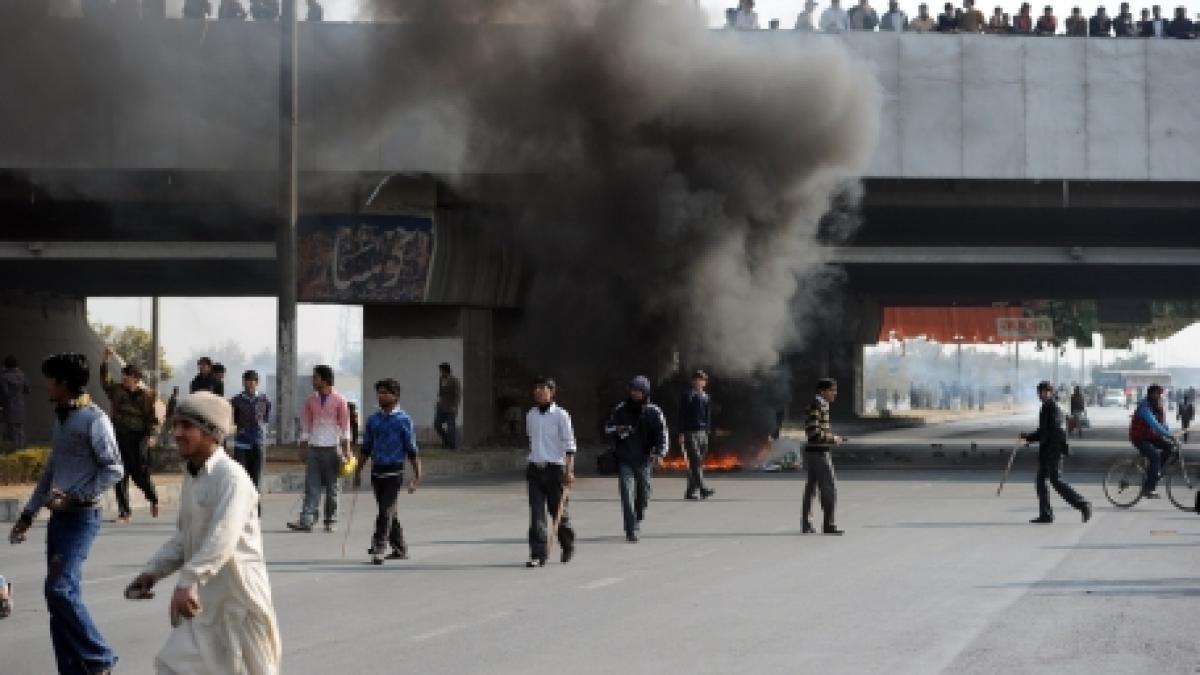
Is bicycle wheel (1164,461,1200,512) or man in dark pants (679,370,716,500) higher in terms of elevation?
man in dark pants (679,370,716,500)

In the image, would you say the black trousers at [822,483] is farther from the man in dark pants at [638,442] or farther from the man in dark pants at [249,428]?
the man in dark pants at [249,428]

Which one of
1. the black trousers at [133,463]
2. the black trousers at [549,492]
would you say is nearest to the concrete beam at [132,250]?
the black trousers at [133,463]

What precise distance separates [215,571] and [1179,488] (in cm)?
1803

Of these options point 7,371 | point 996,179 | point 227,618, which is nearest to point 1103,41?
point 996,179

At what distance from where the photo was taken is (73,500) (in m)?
7.87

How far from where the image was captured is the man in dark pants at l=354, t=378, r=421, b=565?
1417cm

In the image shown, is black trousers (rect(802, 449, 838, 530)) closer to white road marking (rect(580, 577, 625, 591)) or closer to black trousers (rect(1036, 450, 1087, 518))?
black trousers (rect(1036, 450, 1087, 518))

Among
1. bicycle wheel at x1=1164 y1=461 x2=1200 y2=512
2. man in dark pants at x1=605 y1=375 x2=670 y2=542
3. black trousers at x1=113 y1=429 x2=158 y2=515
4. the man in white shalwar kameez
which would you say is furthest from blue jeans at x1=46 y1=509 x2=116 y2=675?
bicycle wheel at x1=1164 y1=461 x2=1200 y2=512

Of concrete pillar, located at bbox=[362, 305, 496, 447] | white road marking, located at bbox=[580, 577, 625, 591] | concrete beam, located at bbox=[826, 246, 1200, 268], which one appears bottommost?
white road marking, located at bbox=[580, 577, 625, 591]

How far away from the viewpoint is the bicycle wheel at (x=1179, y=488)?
2089 cm

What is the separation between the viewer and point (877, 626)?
10094 mm

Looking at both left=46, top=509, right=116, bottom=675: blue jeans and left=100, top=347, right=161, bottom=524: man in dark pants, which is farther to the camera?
left=100, top=347, right=161, bottom=524: man in dark pants

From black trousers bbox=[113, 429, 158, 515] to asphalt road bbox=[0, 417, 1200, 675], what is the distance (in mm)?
548

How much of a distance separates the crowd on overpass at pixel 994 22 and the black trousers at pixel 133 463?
17.0m
